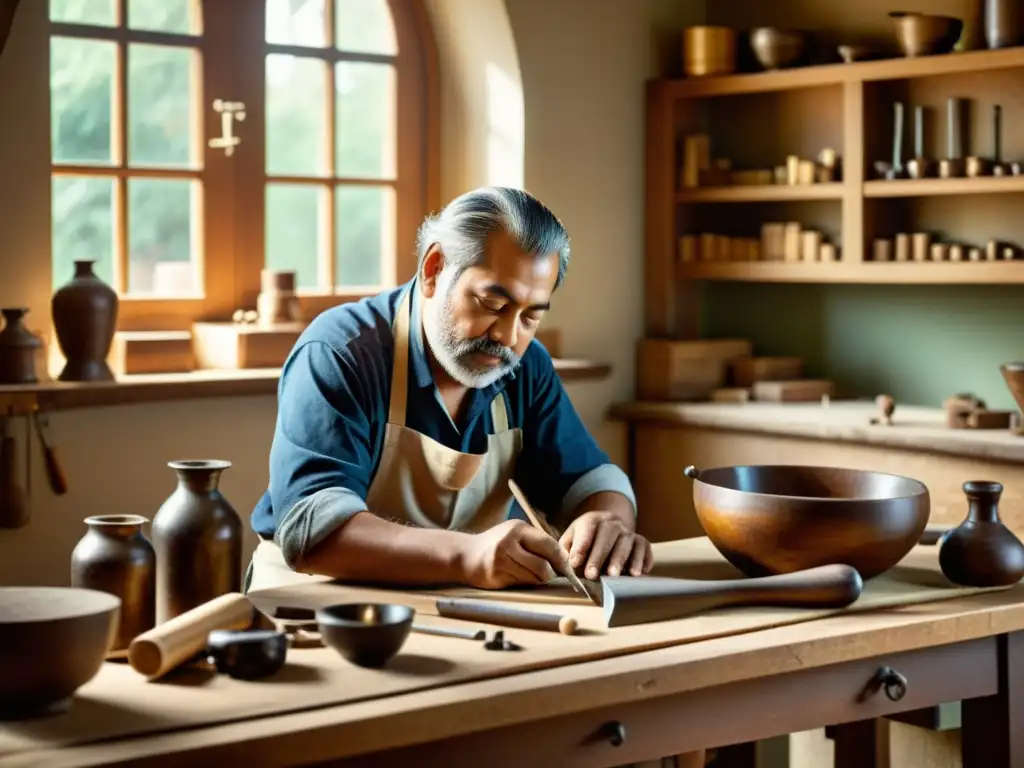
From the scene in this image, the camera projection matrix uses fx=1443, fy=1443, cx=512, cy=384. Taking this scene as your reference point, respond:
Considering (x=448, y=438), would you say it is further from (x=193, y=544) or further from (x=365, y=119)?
(x=365, y=119)

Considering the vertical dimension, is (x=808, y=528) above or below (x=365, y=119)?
below

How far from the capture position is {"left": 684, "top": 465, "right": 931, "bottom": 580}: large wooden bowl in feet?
8.04

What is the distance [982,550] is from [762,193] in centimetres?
288

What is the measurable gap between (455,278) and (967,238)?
2.67m

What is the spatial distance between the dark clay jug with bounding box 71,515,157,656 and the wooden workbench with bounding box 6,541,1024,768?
15 cm

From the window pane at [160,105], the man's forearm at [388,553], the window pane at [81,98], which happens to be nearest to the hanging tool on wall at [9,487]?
the window pane at [81,98]

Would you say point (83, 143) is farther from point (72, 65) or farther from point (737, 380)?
point (737, 380)

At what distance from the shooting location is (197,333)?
185 inches

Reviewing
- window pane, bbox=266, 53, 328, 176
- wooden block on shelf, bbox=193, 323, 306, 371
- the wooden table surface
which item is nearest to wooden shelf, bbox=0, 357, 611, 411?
wooden block on shelf, bbox=193, 323, 306, 371

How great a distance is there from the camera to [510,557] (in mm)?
2432

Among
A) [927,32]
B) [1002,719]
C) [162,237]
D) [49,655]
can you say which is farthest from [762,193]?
[49,655]

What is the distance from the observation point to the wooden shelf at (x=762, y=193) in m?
5.05

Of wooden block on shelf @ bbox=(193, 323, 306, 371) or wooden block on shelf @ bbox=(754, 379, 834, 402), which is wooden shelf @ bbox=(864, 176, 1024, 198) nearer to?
wooden block on shelf @ bbox=(754, 379, 834, 402)

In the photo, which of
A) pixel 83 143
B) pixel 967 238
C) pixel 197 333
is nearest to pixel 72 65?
pixel 83 143
